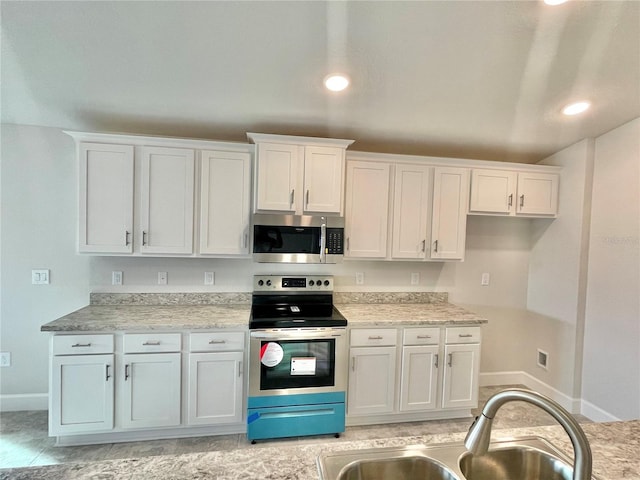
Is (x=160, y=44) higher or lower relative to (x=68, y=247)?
higher

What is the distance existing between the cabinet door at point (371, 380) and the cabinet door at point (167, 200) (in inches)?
66.9

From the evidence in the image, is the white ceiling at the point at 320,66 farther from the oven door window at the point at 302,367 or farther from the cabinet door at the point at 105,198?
the oven door window at the point at 302,367

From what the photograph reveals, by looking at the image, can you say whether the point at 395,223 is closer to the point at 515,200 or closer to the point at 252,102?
the point at 515,200

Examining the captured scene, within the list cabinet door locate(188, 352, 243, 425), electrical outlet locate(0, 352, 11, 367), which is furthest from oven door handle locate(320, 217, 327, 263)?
electrical outlet locate(0, 352, 11, 367)

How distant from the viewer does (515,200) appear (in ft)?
9.89

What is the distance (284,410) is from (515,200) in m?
2.84

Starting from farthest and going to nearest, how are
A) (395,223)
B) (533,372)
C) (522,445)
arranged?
(533,372)
(395,223)
(522,445)

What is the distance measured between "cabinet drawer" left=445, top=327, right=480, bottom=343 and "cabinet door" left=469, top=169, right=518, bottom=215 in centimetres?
111

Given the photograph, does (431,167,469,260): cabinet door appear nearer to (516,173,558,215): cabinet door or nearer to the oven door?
(516,173,558,215): cabinet door

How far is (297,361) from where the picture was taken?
7.77 feet

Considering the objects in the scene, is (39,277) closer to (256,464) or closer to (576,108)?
(256,464)

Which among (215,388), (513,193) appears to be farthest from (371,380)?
(513,193)

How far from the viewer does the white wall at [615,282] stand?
250cm

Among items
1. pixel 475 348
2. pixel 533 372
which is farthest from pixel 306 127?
pixel 533 372
